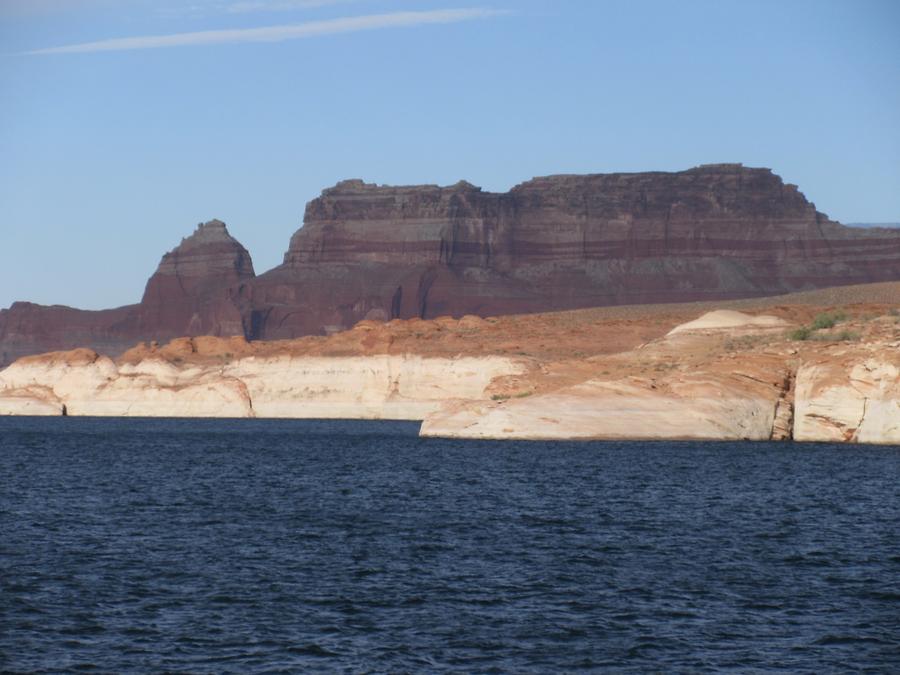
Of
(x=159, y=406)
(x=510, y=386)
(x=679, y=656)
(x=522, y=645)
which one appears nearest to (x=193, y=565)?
(x=522, y=645)

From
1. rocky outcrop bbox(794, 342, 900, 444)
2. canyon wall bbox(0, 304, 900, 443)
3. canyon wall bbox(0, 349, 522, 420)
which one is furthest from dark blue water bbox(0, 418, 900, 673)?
canyon wall bbox(0, 349, 522, 420)

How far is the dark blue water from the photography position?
2266 centimetres

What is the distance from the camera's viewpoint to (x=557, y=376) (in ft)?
247

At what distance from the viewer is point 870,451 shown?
5859 cm

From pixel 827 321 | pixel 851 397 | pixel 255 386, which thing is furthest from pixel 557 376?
pixel 255 386

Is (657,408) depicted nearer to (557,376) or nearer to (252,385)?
(557,376)

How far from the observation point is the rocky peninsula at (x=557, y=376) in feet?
204

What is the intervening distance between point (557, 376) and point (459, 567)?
150ft

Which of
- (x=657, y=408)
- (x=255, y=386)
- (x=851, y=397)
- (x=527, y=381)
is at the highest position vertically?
(x=527, y=381)

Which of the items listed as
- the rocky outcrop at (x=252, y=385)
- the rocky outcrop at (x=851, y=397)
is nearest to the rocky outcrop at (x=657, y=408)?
the rocky outcrop at (x=851, y=397)

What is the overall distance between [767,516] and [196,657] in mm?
20081

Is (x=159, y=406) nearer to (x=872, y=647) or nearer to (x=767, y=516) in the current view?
(x=767, y=516)

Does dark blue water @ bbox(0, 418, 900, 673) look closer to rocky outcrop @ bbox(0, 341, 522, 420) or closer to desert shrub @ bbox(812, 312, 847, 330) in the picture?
desert shrub @ bbox(812, 312, 847, 330)

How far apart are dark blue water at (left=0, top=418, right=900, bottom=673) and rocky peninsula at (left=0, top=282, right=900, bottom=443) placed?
7150 mm
